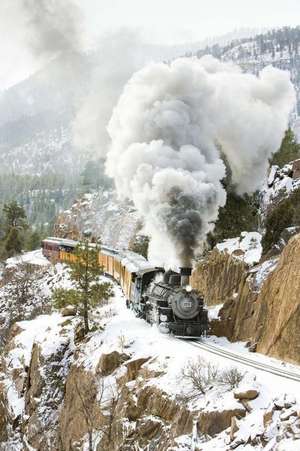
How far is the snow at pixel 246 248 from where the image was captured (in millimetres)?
25091

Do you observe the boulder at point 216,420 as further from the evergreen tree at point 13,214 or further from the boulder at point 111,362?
the evergreen tree at point 13,214

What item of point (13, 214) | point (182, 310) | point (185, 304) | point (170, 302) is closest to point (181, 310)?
point (182, 310)

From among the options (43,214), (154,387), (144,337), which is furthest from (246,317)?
(43,214)

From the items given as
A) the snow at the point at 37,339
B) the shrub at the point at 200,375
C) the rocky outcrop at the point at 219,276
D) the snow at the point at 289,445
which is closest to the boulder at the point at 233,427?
the snow at the point at 289,445

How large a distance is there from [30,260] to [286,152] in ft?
126

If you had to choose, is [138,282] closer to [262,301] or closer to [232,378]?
[262,301]

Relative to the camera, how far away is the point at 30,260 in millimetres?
70875

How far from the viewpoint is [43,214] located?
162 metres

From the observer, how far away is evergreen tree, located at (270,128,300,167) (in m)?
44.6

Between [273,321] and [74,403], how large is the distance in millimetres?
8293

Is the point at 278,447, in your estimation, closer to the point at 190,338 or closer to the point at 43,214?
the point at 190,338

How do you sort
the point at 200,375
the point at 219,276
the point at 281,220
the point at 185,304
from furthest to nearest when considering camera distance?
the point at 219,276, the point at 281,220, the point at 185,304, the point at 200,375

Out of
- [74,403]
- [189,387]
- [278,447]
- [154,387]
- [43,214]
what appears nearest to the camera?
[278,447]

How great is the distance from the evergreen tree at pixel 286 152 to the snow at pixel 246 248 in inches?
692
